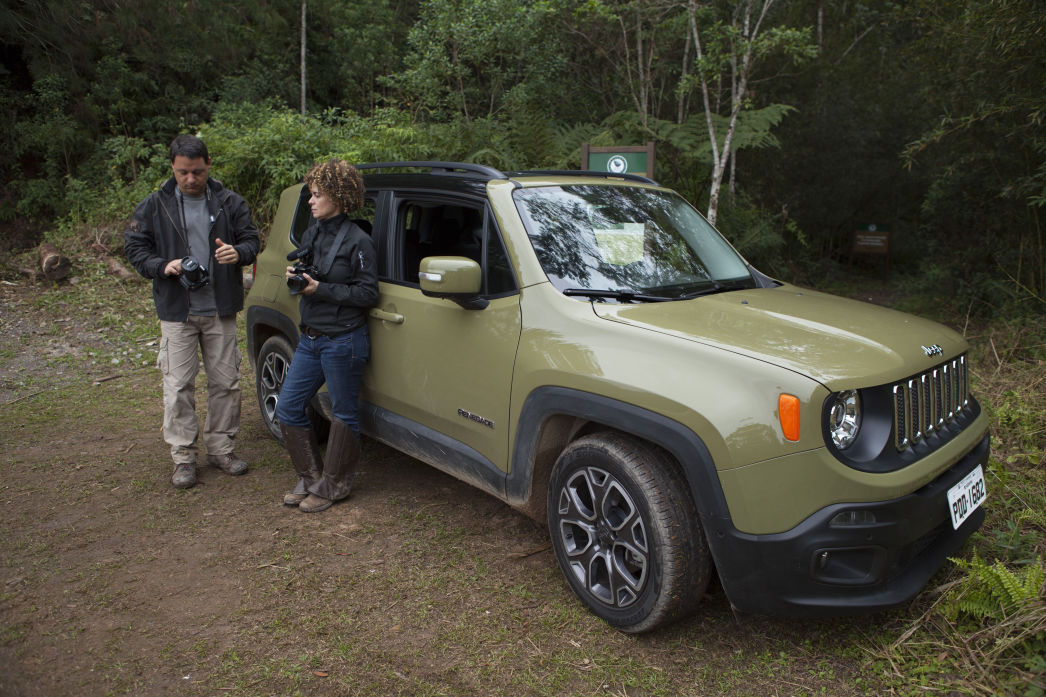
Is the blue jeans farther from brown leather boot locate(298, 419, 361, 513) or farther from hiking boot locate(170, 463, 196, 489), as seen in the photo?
hiking boot locate(170, 463, 196, 489)

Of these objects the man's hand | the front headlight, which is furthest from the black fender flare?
the man's hand

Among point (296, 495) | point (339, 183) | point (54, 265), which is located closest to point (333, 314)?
point (339, 183)

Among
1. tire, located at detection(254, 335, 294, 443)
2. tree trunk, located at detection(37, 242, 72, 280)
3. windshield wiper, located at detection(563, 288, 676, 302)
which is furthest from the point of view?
tree trunk, located at detection(37, 242, 72, 280)

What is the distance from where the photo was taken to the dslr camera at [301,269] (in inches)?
147

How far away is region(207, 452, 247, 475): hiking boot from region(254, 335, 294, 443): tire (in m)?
0.32

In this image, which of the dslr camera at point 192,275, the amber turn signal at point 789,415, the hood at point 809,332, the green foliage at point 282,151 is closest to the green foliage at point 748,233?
the green foliage at point 282,151

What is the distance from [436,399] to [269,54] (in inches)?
562

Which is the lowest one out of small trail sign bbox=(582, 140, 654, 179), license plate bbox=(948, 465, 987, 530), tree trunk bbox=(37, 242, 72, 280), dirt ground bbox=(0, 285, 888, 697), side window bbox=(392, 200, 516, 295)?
dirt ground bbox=(0, 285, 888, 697)

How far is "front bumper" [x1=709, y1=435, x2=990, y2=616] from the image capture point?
2465 mm

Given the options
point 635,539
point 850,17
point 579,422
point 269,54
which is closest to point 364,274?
point 579,422

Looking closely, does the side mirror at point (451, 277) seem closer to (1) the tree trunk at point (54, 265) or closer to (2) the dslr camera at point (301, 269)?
(2) the dslr camera at point (301, 269)

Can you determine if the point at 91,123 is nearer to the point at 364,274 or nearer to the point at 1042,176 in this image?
the point at 364,274

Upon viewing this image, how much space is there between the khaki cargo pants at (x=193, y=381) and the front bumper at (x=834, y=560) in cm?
329

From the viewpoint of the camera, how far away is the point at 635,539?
112 inches
